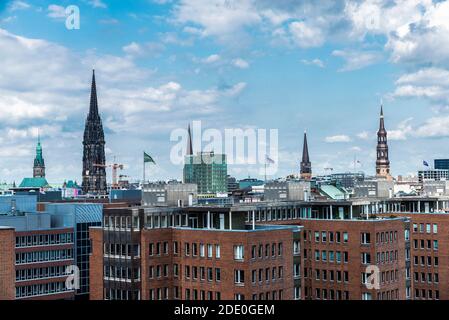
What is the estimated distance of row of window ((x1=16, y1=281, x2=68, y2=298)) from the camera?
126188 mm

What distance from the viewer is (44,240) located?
441 ft

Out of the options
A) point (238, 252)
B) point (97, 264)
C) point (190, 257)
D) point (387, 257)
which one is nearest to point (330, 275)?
point (387, 257)

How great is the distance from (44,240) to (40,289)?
401 inches

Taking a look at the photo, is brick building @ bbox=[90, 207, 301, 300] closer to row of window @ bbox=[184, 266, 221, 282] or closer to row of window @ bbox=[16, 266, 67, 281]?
row of window @ bbox=[184, 266, 221, 282]

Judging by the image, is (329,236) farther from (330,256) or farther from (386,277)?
(386,277)

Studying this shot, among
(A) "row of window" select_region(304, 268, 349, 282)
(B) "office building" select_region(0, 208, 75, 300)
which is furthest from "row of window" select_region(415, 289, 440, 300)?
(B) "office building" select_region(0, 208, 75, 300)

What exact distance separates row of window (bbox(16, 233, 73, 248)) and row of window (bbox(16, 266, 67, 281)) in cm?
503

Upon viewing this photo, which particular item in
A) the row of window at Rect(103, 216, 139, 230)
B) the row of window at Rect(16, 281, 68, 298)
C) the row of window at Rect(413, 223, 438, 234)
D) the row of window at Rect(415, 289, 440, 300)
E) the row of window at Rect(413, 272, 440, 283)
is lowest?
the row of window at Rect(16, 281, 68, 298)

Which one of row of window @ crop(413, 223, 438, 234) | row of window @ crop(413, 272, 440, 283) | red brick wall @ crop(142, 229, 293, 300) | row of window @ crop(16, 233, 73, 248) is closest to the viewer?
red brick wall @ crop(142, 229, 293, 300)

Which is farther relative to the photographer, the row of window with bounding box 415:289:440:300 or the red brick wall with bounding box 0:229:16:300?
the row of window with bounding box 415:289:440:300

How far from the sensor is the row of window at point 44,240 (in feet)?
425

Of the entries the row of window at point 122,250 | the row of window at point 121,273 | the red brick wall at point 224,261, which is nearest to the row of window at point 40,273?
the row of window at point 121,273

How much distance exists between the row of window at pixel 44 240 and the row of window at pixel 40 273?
503 cm
